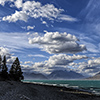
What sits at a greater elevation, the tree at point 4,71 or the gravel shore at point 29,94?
the tree at point 4,71

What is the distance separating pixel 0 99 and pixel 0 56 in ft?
209

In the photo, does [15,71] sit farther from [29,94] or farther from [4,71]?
[29,94]

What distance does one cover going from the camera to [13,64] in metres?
73.2

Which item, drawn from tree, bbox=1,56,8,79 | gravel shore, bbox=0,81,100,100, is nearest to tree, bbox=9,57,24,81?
tree, bbox=1,56,8,79

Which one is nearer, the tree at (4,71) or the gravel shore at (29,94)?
the gravel shore at (29,94)

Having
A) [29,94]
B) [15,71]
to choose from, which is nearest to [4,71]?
[15,71]

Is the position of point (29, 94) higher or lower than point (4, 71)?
lower

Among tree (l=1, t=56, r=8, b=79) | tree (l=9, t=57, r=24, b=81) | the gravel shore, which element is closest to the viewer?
the gravel shore

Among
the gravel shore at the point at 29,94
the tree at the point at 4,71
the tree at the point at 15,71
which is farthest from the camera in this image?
the tree at the point at 15,71

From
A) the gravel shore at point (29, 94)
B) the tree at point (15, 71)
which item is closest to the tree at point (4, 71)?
the tree at point (15, 71)

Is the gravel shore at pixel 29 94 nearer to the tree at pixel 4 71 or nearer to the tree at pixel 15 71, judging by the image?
the tree at pixel 4 71

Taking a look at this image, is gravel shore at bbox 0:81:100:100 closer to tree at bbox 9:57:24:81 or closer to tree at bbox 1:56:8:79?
tree at bbox 1:56:8:79

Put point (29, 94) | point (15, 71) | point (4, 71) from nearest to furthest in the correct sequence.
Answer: point (29, 94)
point (4, 71)
point (15, 71)

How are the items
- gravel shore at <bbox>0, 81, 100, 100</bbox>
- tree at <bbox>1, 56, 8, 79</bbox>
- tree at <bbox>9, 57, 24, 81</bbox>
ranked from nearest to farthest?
1. gravel shore at <bbox>0, 81, 100, 100</bbox>
2. tree at <bbox>1, 56, 8, 79</bbox>
3. tree at <bbox>9, 57, 24, 81</bbox>
